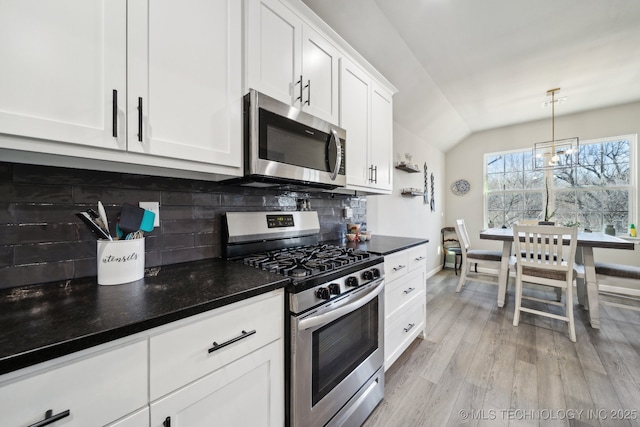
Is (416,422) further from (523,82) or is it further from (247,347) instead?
(523,82)

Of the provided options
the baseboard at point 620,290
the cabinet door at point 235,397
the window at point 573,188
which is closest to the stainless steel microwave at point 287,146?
the cabinet door at point 235,397

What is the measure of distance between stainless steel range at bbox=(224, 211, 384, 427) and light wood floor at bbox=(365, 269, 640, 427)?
1.07ft

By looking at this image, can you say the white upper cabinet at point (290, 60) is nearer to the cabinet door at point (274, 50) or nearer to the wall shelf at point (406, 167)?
the cabinet door at point (274, 50)

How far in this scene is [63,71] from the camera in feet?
2.50

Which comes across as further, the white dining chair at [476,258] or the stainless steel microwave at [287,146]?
the white dining chair at [476,258]

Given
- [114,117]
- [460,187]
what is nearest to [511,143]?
[460,187]

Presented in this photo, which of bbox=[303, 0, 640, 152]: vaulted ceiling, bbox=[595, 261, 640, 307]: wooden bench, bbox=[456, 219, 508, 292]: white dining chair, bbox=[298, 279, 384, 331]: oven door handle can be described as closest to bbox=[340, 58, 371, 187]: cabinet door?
bbox=[303, 0, 640, 152]: vaulted ceiling

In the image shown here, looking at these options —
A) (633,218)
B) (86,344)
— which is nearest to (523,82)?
(633,218)

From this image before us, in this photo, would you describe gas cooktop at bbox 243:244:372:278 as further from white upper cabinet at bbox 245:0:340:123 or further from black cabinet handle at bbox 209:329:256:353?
white upper cabinet at bbox 245:0:340:123

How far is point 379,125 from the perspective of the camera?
2217 mm

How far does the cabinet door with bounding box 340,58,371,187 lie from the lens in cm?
181

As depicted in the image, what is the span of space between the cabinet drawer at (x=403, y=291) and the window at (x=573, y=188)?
312cm

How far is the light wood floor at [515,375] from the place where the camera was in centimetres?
145

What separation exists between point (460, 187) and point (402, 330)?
13.2ft
